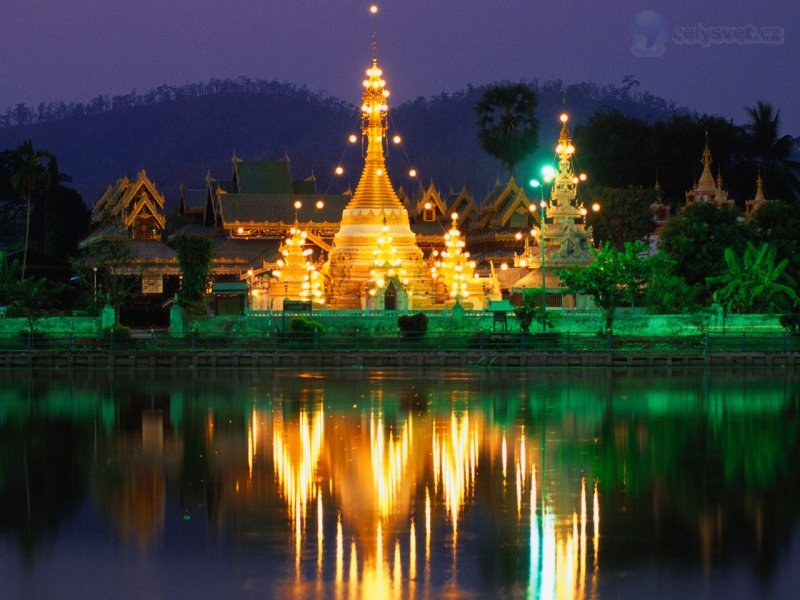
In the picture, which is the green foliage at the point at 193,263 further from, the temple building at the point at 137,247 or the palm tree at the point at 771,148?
the palm tree at the point at 771,148

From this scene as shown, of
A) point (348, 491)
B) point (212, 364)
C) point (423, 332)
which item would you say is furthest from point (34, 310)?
point (348, 491)

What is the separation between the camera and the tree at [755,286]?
165 feet

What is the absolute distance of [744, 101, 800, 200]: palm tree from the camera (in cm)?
9244

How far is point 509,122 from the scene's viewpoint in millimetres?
84875

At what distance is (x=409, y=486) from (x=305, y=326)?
27280 mm

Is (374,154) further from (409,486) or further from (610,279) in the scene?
(409,486)

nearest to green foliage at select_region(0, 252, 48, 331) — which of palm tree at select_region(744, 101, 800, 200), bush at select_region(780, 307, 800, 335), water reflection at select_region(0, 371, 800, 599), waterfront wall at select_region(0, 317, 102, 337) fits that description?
waterfront wall at select_region(0, 317, 102, 337)

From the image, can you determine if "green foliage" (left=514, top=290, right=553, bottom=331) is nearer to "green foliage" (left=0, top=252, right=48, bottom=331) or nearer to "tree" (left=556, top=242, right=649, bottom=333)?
"tree" (left=556, top=242, right=649, bottom=333)

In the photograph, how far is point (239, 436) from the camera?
85.0 ft

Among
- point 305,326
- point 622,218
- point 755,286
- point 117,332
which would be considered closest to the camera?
point 117,332

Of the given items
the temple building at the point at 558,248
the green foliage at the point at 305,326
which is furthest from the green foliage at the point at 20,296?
the temple building at the point at 558,248

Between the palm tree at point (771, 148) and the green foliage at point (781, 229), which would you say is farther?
the palm tree at point (771, 148)

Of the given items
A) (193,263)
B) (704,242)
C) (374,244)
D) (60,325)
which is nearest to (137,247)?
(193,263)

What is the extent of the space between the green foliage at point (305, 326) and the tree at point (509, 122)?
38.3m
